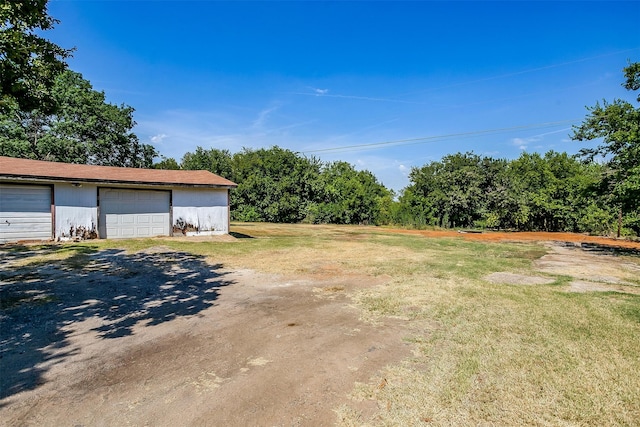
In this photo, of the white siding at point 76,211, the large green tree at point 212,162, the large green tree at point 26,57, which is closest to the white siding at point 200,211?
the white siding at point 76,211

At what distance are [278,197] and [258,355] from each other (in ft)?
82.7

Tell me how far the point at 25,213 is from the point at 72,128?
14393mm

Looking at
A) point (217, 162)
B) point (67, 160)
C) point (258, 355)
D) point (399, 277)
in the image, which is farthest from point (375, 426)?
point (217, 162)

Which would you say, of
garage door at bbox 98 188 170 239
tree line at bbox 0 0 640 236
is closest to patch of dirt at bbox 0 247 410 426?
garage door at bbox 98 188 170 239

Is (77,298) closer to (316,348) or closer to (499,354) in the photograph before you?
(316,348)

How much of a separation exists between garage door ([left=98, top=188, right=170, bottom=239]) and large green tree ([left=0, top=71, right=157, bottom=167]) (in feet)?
39.1

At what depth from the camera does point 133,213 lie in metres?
14.2

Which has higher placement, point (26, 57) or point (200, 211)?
point (26, 57)

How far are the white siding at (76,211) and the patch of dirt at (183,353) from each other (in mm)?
7157

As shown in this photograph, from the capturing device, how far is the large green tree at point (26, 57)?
5.86 m

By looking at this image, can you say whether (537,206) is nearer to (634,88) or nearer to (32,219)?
(634,88)

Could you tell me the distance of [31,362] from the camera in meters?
3.32

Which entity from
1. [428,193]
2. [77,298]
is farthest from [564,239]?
[77,298]

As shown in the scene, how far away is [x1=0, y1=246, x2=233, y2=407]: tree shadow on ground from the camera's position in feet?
11.5
